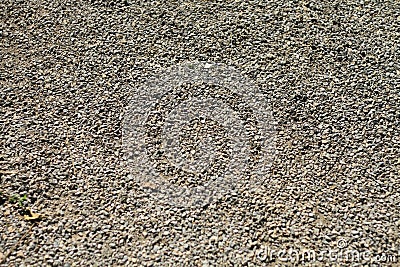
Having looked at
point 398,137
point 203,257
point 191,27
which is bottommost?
point 203,257

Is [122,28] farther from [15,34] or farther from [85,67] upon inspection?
[15,34]

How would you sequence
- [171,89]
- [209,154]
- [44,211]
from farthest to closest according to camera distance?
1. [171,89]
2. [209,154]
3. [44,211]

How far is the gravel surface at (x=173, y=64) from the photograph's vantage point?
258cm

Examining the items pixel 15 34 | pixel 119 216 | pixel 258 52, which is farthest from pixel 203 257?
pixel 15 34

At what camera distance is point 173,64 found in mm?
3395

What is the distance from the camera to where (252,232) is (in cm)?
261

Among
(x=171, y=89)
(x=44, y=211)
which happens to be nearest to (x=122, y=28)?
(x=171, y=89)

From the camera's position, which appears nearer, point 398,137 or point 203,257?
point 203,257

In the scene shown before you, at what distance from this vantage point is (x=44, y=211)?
2699 mm

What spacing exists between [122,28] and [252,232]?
169cm

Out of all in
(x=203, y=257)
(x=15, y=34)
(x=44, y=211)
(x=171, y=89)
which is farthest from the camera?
(x=15, y=34)

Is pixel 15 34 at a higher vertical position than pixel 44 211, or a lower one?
higher

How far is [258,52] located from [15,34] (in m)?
1.54

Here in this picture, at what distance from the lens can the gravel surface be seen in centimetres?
258
